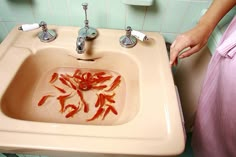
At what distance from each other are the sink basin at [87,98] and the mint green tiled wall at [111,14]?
1.6 inches

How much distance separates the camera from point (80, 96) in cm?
64

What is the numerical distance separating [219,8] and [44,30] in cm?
53

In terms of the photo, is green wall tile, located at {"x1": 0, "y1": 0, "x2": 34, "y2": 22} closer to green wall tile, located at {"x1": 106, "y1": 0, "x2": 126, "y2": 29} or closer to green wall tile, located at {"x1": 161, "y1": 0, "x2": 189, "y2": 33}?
green wall tile, located at {"x1": 106, "y1": 0, "x2": 126, "y2": 29}

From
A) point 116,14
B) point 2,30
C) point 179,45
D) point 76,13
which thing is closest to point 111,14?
point 116,14

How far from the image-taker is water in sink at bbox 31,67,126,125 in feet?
1.95

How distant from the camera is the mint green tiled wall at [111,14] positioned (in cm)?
64

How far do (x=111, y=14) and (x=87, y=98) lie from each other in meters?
0.30

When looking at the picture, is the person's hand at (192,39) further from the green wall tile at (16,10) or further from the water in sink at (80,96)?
the green wall tile at (16,10)

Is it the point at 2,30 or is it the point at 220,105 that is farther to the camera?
the point at 2,30

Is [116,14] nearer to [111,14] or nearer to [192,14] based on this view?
[111,14]

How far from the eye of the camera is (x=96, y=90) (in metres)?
0.66

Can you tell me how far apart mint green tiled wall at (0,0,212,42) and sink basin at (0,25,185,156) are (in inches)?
1.6

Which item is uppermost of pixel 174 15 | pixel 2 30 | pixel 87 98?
pixel 174 15

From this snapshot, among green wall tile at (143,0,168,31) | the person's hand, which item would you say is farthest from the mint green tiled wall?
the person's hand
